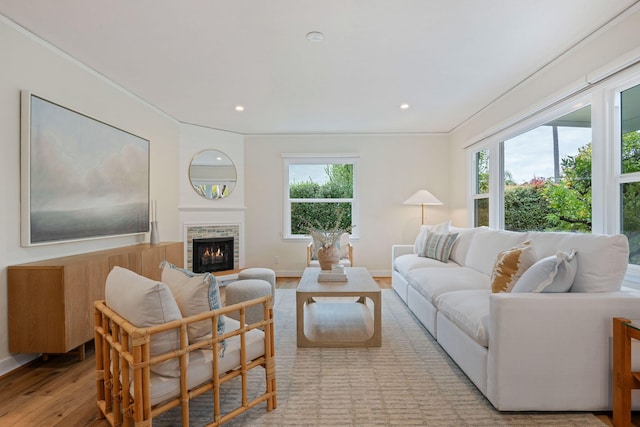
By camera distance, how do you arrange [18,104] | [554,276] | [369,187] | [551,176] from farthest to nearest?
[369,187] → [551,176] → [18,104] → [554,276]

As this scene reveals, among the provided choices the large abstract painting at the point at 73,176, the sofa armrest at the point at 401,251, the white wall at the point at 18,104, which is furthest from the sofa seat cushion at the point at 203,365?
the sofa armrest at the point at 401,251

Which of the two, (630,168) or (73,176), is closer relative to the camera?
(630,168)

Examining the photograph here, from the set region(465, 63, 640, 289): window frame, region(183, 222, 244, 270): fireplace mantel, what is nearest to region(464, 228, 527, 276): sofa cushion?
region(465, 63, 640, 289): window frame

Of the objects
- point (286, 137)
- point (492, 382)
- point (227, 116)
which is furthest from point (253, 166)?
point (492, 382)

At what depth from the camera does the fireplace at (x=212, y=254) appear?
5092mm

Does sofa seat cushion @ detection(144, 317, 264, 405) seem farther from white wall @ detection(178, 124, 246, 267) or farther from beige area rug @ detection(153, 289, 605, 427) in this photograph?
white wall @ detection(178, 124, 246, 267)

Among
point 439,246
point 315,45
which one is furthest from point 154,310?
point 439,246

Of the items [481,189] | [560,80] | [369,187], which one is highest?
[560,80]

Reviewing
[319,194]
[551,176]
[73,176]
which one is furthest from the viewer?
[319,194]

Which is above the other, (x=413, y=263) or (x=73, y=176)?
(x=73, y=176)

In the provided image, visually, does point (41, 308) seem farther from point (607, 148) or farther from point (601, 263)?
point (607, 148)

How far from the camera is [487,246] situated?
333 cm

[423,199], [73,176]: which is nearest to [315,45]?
[73,176]

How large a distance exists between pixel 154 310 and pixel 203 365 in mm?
387
